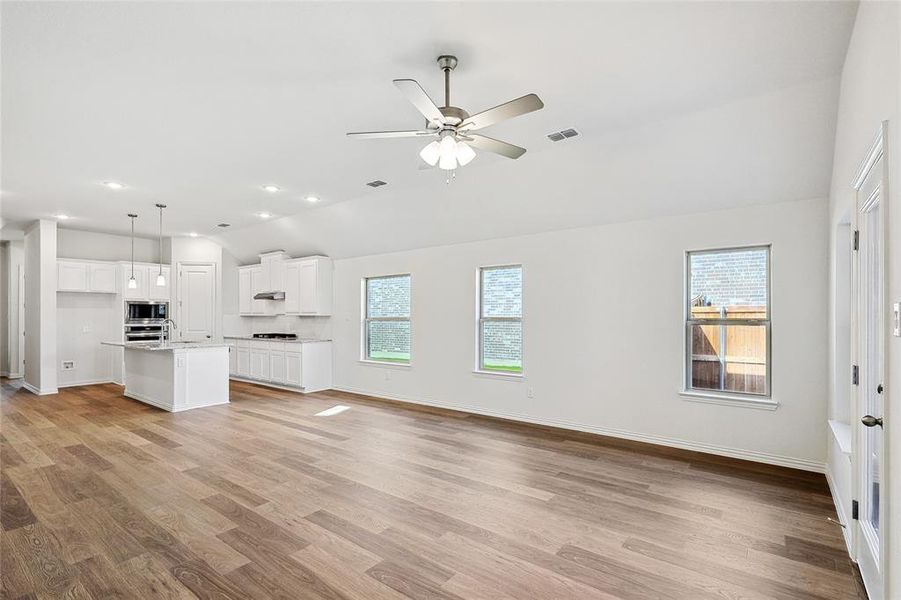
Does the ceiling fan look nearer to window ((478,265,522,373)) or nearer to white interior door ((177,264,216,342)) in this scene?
window ((478,265,522,373))

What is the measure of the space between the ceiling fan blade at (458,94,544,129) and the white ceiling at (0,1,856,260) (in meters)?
0.45

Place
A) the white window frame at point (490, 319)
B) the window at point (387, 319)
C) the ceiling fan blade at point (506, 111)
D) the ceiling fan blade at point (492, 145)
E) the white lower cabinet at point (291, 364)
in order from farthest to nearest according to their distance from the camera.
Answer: the white lower cabinet at point (291, 364), the window at point (387, 319), the white window frame at point (490, 319), the ceiling fan blade at point (492, 145), the ceiling fan blade at point (506, 111)

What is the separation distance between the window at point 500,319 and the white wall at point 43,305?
273 inches

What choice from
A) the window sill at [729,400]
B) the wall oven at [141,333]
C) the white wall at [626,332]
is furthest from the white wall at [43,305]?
the window sill at [729,400]

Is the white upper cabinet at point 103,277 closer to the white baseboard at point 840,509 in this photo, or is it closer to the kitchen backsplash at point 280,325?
the kitchen backsplash at point 280,325

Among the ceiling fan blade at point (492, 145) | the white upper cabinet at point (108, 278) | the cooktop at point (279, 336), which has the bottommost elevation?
the cooktop at point (279, 336)

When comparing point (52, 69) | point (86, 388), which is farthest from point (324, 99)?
point (86, 388)

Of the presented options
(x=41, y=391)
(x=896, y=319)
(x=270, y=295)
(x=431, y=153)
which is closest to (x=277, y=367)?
(x=270, y=295)

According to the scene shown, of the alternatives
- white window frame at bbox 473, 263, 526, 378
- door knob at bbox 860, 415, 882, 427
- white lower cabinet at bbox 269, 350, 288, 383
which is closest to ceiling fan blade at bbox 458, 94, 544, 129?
door knob at bbox 860, 415, 882, 427

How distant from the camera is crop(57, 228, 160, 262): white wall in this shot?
27.6ft

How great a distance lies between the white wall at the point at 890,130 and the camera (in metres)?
1.71

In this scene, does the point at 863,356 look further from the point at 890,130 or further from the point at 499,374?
the point at 499,374

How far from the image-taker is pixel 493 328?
6215mm

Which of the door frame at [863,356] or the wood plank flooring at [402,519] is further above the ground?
the door frame at [863,356]
